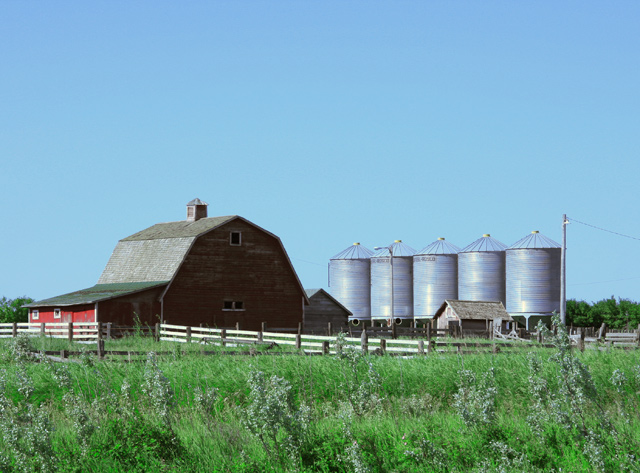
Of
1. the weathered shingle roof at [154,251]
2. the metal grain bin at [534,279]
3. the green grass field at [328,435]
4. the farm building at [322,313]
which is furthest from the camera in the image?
the metal grain bin at [534,279]

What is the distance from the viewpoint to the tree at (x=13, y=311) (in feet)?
190

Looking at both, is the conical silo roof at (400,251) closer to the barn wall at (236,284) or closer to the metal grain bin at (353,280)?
the metal grain bin at (353,280)

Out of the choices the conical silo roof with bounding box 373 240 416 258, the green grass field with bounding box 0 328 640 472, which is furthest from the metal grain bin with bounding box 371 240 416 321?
the green grass field with bounding box 0 328 640 472

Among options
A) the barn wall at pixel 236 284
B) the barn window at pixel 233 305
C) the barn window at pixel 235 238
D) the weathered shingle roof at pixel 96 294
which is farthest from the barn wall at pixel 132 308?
the barn window at pixel 235 238

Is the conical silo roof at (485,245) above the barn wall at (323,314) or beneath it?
above

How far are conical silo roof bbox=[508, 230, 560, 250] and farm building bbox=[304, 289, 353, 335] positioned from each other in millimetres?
17134

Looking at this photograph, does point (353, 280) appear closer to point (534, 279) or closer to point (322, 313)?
point (534, 279)

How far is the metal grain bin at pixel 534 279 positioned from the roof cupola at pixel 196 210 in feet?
85.8

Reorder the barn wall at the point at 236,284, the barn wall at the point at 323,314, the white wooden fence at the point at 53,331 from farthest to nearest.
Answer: the barn wall at the point at 323,314
the barn wall at the point at 236,284
the white wooden fence at the point at 53,331

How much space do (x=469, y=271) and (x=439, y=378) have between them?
49848 mm

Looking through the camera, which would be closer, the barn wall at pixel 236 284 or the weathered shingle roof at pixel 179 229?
the barn wall at pixel 236 284

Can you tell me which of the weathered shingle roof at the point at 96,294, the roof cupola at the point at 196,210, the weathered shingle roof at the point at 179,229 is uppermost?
the roof cupola at the point at 196,210

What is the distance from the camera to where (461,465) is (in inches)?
417

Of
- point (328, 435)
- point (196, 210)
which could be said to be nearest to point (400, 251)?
point (196, 210)
